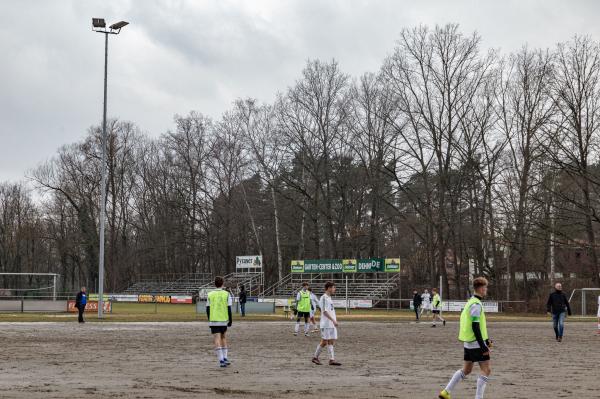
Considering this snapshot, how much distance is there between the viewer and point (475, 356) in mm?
11273

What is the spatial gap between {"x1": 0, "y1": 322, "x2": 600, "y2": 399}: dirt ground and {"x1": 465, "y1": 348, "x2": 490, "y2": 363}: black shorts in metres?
1.50

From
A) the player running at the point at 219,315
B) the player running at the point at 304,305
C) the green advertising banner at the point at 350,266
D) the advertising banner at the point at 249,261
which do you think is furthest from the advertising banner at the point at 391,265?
the player running at the point at 219,315

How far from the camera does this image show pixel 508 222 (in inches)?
2261

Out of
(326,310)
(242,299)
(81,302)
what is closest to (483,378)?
(326,310)

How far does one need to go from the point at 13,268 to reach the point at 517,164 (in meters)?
65.0

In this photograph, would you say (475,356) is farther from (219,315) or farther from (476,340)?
(219,315)

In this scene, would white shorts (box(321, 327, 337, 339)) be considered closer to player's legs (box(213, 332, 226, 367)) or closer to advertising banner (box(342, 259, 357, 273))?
player's legs (box(213, 332, 226, 367))

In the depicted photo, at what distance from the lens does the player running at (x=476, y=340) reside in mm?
11164

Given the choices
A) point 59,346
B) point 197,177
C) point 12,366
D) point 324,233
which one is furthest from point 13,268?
point 12,366

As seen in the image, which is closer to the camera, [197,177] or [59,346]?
[59,346]

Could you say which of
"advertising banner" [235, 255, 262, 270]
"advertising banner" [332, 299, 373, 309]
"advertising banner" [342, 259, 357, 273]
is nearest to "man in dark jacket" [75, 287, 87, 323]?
"advertising banner" [332, 299, 373, 309]

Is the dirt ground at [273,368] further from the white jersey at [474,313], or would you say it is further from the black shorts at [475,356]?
the white jersey at [474,313]

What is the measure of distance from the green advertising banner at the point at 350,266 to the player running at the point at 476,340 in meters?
49.8

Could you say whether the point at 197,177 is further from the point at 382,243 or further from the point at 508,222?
the point at 508,222
